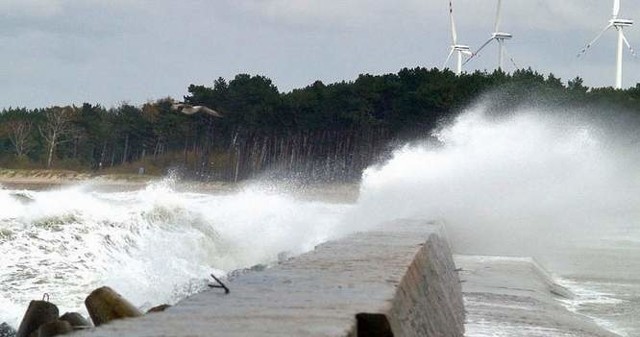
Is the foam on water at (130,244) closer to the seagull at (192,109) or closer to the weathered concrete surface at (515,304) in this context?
the weathered concrete surface at (515,304)

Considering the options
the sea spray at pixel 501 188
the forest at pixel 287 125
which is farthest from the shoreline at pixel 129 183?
the sea spray at pixel 501 188

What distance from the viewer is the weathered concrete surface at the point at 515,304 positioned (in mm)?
10422

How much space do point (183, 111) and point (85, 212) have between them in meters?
89.8

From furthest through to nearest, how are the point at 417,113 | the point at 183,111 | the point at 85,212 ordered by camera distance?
the point at 183,111
the point at 417,113
the point at 85,212

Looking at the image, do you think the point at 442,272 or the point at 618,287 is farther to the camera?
the point at 618,287

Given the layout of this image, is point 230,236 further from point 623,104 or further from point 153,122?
point 153,122

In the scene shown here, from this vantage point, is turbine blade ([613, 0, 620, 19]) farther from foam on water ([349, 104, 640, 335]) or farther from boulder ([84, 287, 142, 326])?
boulder ([84, 287, 142, 326])

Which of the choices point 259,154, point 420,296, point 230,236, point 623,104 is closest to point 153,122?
point 259,154

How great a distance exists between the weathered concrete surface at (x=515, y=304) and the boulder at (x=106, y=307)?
324cm

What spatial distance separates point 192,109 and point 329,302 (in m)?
107

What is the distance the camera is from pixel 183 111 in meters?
114

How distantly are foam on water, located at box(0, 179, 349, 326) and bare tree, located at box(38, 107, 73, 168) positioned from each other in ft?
322

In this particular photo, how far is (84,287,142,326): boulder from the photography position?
7930 mm

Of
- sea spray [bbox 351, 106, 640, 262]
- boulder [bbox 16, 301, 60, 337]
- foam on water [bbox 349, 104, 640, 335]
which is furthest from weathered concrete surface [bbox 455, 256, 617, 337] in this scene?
sea spray [bbox 351, 106, 640, 262]
